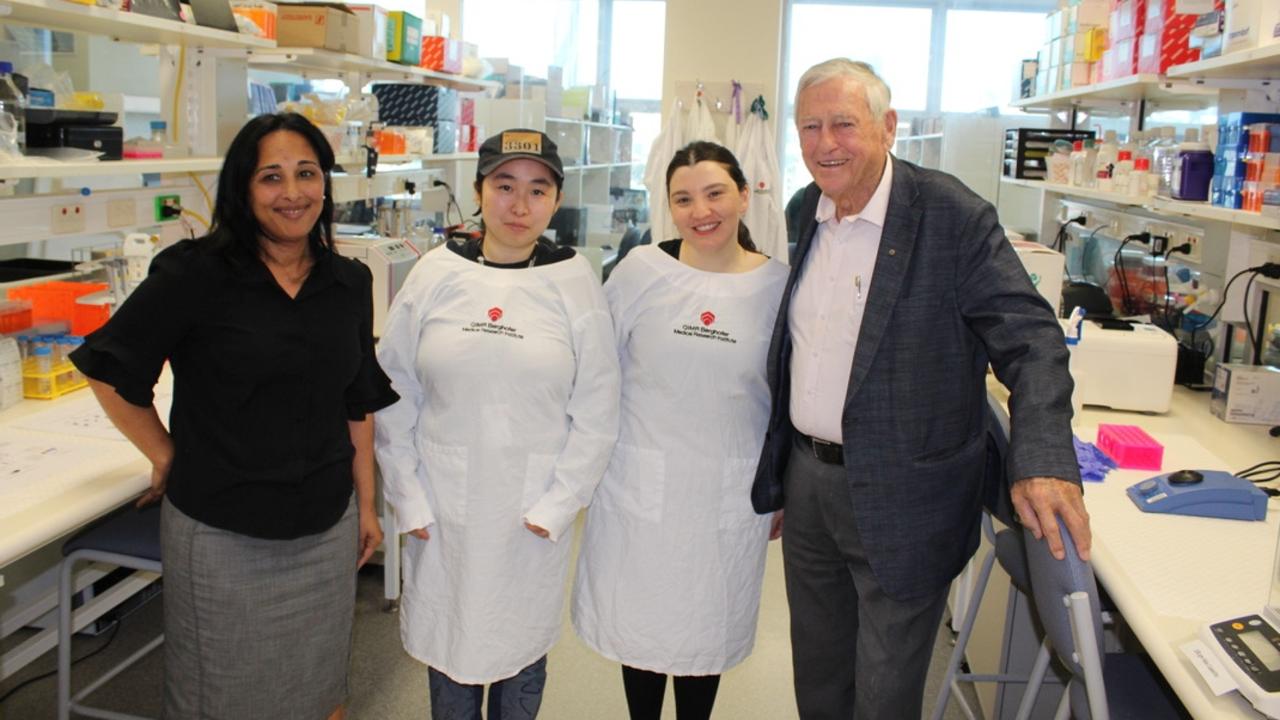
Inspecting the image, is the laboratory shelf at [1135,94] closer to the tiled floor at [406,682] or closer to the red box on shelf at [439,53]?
the tiled floor at [406,682]

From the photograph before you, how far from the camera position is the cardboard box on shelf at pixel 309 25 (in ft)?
10.5

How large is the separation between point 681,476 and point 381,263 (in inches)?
67.6

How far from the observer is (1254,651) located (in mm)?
1256

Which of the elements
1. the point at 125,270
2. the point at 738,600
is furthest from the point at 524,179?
the point at 125,270

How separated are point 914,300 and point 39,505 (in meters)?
1.56

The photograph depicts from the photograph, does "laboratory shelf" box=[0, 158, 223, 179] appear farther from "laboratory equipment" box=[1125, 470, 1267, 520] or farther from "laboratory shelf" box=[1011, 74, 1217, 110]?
"laboratory shelf" box=[1011, 74, 1217, 110]

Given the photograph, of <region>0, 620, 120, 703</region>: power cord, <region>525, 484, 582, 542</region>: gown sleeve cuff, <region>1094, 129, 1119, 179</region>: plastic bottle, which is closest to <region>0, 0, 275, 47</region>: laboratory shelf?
A: <region>525, 484, 582, 542</region>: gown sleeve cuff

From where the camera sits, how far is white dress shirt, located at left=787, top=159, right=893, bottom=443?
174 cm

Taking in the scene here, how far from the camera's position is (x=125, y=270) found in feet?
9.38

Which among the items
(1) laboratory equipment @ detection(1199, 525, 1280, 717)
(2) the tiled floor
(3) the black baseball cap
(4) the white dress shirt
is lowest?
(2) the tiled floor

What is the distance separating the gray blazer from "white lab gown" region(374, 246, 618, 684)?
0.51m

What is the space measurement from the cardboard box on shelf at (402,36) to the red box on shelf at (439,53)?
20 centimetres

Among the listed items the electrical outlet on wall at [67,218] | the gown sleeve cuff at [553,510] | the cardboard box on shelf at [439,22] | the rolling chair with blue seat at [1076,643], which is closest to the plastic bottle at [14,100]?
the electrical outlet on wall at [67,218]

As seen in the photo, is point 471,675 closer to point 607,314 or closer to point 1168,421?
point 607,314
